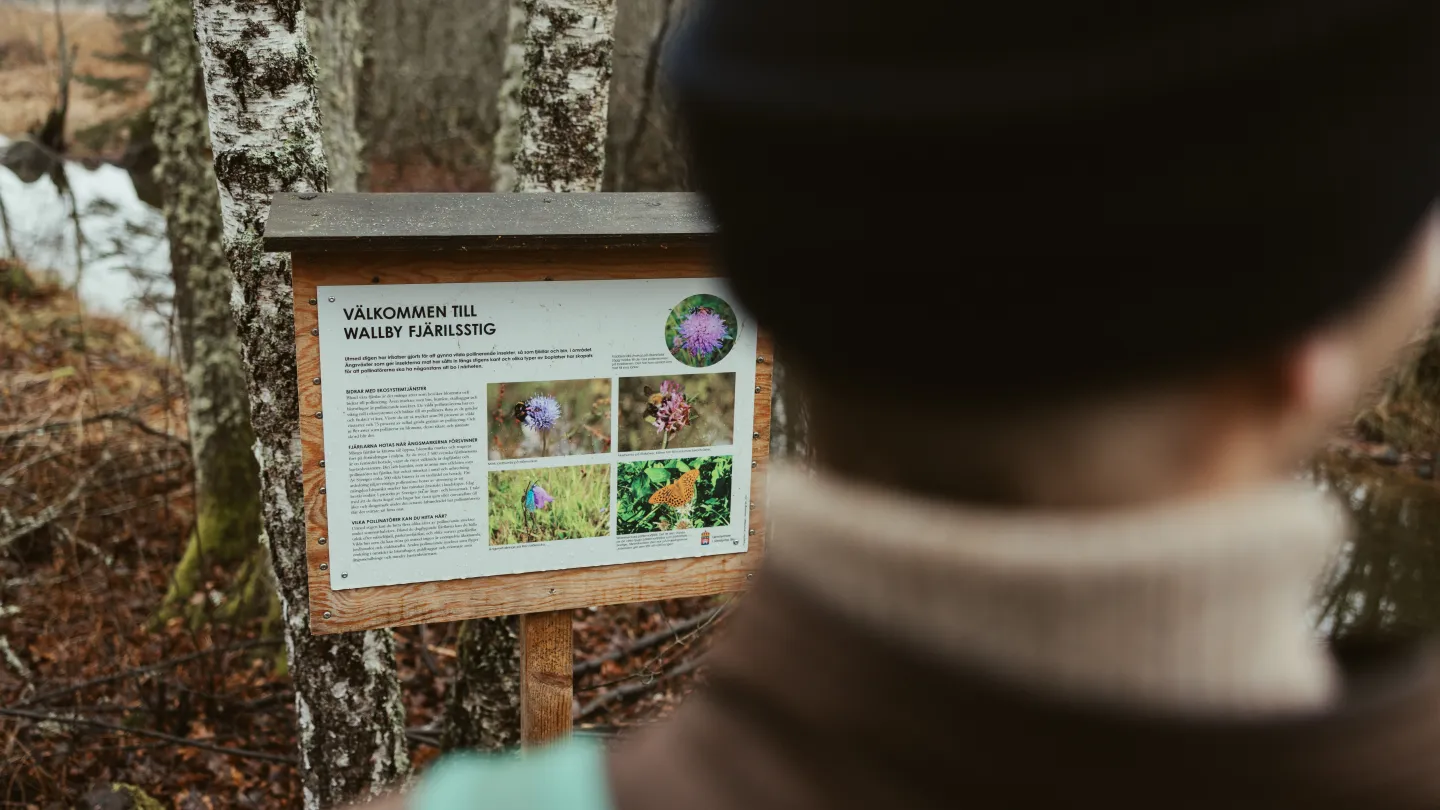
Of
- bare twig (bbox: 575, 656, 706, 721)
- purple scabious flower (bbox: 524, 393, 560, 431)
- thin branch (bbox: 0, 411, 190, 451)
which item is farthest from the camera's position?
thin branch (bbox: 0, 411, 190, 451)

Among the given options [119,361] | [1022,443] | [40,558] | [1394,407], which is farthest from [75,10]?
[1022,443]

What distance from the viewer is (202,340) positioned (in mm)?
5965

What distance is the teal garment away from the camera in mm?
851

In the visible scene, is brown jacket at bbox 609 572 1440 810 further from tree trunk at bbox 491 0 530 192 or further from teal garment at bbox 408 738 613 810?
tree trunk at bbox 491 0 530 192

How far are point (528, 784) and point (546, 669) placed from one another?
2.52m

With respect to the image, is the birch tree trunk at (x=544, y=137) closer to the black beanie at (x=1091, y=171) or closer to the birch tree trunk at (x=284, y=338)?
the birch tree trunk at (x=284, y=338)

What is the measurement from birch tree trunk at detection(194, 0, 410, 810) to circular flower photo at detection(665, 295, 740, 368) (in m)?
1.09

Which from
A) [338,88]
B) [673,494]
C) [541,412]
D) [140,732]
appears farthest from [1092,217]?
[338,88]

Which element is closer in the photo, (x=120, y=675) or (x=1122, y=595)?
(x=1122, y=595)

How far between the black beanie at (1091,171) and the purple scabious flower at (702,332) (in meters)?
2.42

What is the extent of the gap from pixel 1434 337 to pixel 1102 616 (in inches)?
439

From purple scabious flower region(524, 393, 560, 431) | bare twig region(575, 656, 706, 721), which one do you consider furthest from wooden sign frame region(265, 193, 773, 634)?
bare twig region(575, 656, 706, 721)

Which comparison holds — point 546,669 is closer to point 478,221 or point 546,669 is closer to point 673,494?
point 673,494

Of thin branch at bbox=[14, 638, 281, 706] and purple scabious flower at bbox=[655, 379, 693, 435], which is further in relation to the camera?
thin branch at bbox=[14, 638, 281, 706]
